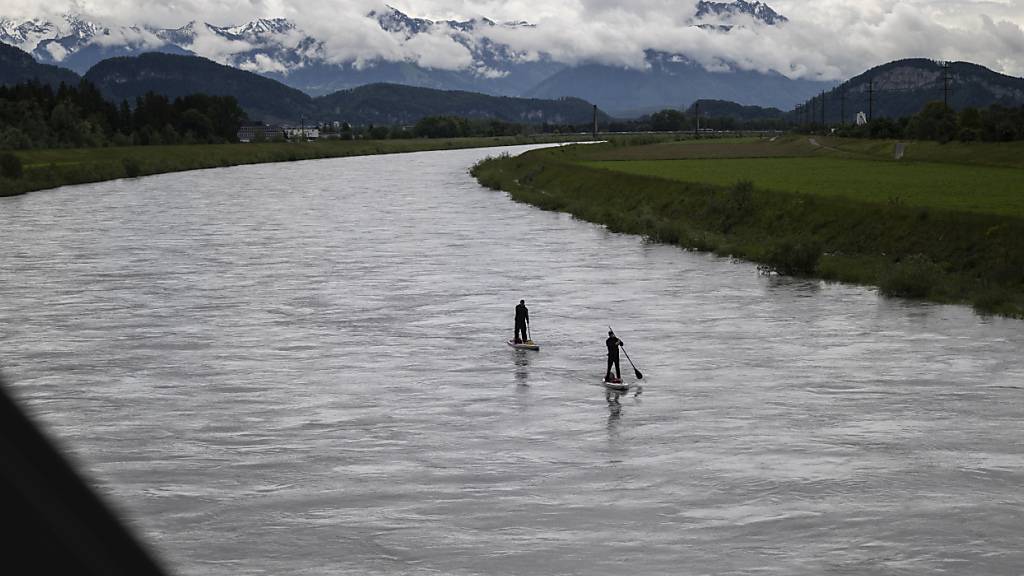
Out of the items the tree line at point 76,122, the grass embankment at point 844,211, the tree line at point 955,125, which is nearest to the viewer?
the grass embankment at point 844,211

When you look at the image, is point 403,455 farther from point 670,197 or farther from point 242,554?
point 670,197

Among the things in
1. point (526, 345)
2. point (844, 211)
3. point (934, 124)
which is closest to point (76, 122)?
point (934, 124)

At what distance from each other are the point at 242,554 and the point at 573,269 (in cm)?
3482

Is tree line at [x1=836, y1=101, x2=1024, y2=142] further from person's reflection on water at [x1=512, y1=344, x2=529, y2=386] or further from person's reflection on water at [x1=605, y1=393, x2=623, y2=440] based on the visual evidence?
person's reflection on water at [x1=605, y1=393, x2=623, y2=440]

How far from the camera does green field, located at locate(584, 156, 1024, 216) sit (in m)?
59.5

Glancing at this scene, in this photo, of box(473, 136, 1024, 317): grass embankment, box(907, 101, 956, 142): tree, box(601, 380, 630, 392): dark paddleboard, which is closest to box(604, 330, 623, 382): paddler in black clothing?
box(601, 380, 630, 392): dark paddleboard

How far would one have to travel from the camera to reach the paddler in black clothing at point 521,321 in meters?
32.5

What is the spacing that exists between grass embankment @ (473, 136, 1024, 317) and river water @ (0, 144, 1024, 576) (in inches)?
110

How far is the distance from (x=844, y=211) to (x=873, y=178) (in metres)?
25.5

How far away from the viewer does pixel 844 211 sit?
5756cm

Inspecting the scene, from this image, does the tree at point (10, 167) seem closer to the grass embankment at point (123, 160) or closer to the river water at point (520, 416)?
the grass embankment at point (123, 160)

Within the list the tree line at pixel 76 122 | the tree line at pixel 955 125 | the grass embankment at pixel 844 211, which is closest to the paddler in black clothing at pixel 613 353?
the grass embankment at pixel 844 211

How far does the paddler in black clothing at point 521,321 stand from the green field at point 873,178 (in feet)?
89.5

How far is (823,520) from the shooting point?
64.3 ft
